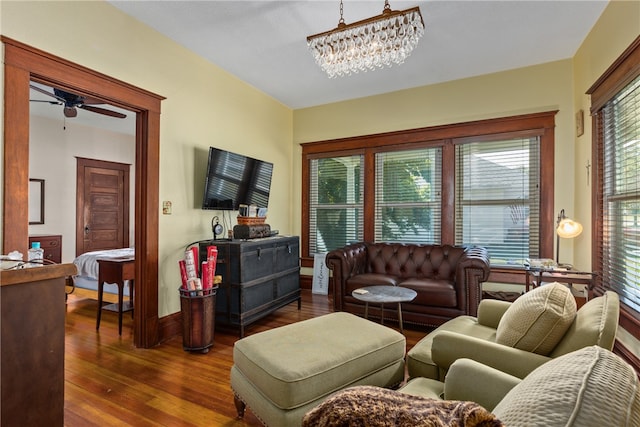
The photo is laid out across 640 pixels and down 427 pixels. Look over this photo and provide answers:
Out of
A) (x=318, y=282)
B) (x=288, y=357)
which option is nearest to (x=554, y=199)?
(x=318, y=282)

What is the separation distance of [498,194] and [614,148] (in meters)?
1.41

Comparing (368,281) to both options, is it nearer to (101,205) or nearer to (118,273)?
(118,273)

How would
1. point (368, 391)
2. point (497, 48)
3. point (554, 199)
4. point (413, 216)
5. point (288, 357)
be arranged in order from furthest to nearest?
point (413, 216)
point (554, 199)
point (497, 48)
point (288, 357)
point (368, 391)

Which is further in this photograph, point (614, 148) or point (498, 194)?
point (498, 194)

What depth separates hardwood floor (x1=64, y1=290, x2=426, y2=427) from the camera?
75.7 inches

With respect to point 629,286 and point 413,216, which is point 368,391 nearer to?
point 629,286

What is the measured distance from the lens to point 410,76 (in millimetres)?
4062

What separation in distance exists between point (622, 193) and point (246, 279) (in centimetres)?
331

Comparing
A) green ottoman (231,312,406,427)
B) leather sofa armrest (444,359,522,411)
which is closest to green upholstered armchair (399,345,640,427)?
leather sofa armrest (444,359,522,411)

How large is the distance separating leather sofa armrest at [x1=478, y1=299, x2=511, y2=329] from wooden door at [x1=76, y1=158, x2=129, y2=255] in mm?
6438

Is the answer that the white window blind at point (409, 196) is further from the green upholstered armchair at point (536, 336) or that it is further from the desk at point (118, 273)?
the desk at point (118, 273)

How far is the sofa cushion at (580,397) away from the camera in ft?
1.98

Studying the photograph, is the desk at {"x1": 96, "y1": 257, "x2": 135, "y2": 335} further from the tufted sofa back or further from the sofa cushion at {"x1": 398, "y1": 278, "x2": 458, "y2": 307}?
the sofa cushion at {"x1": 398, "y1": 278, "x2": 458, "y2": 307}

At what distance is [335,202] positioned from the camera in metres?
5.12
